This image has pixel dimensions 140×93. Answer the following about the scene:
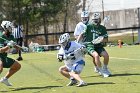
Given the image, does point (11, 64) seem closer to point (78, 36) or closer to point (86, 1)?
point (78, 36)

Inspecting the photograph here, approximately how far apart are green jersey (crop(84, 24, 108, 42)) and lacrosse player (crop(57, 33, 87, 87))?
1854mm

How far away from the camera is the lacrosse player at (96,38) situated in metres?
14.1

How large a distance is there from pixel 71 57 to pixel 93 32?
2.14 m

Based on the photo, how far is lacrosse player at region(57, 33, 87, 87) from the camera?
12164mm

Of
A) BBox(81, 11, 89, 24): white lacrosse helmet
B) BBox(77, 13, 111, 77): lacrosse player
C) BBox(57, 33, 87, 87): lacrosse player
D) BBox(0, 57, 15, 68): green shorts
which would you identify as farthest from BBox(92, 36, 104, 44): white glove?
BBox(0, 57, 15, 68): green shorts

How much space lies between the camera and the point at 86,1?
5422 centimetres

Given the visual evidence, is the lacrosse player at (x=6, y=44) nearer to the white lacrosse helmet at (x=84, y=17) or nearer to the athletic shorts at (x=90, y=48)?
the athletic shorts at (x=90, y=48)

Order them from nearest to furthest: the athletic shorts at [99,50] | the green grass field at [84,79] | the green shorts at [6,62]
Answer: the green grass field at [84,79] < the green shorts at [6,62] < the athletic shorts at [99,50]

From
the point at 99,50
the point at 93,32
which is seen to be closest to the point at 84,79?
the point at 99,50

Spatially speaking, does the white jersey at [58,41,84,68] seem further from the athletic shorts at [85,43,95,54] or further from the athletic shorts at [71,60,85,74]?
the athletic shorts at [85,43,95,54]

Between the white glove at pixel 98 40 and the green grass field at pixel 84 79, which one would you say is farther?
the white glove at pixel 98 40

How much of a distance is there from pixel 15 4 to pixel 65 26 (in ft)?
23.5

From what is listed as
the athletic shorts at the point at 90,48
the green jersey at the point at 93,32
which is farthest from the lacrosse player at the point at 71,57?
the green jersey at the point at 93,32

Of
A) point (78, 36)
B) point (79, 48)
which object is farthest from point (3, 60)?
point (78, 36)
